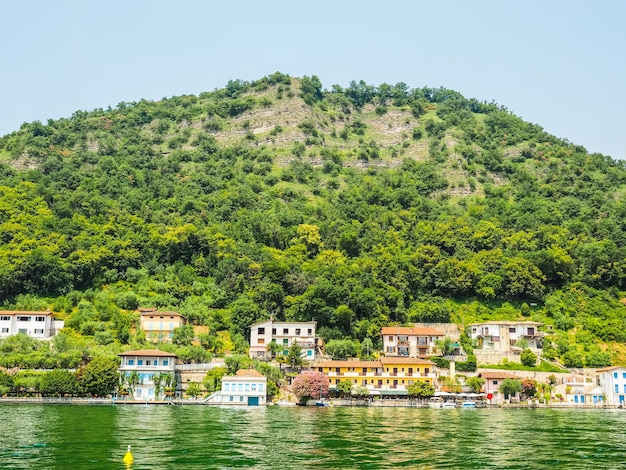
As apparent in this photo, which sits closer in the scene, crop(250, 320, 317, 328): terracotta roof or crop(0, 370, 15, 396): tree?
crop(0, 370, 15, 396): tree

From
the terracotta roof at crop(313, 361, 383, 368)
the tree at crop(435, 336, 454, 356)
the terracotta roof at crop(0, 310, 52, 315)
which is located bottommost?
the terracotta roof at crop(313, 361, 383, 368)

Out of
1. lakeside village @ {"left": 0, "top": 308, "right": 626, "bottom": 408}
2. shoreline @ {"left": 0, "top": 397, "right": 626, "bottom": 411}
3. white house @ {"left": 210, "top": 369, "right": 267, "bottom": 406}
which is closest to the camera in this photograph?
shoreline @ {"left": 0, "top": 397, "right": 626, "bottom": 411}

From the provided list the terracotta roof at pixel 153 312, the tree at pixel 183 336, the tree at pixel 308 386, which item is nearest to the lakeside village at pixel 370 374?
the tree at pixel 308 386

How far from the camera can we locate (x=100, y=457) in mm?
36000

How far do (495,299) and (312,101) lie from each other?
94602mm

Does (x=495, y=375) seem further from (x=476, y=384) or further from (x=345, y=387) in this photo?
(x=345, y=387)

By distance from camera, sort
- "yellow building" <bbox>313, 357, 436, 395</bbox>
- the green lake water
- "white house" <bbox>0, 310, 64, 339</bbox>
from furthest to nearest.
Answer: "white house" <bbox>0, 310, 64, 339</bbox>
"yellow building" <bbox>313, 357, 436, 395</bbox>
the green lake water

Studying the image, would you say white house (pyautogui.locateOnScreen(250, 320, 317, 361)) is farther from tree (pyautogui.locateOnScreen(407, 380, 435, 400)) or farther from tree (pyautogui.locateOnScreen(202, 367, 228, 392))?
tree (pyautogui.locateOnScreen(407, 380, 435, 400))

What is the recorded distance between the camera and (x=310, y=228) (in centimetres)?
11350

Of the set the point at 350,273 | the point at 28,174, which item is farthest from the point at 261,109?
the point at 350,273

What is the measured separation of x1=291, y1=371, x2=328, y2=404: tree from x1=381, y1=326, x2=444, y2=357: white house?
14.3 meters

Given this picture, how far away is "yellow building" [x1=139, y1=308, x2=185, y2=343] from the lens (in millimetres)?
89938

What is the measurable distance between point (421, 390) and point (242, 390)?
1926cm

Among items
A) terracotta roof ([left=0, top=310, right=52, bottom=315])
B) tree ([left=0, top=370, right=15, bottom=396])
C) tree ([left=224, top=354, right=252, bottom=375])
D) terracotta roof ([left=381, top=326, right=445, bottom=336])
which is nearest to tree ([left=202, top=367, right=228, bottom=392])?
tree ([left=224, top=354, right=252, bottom=375])
